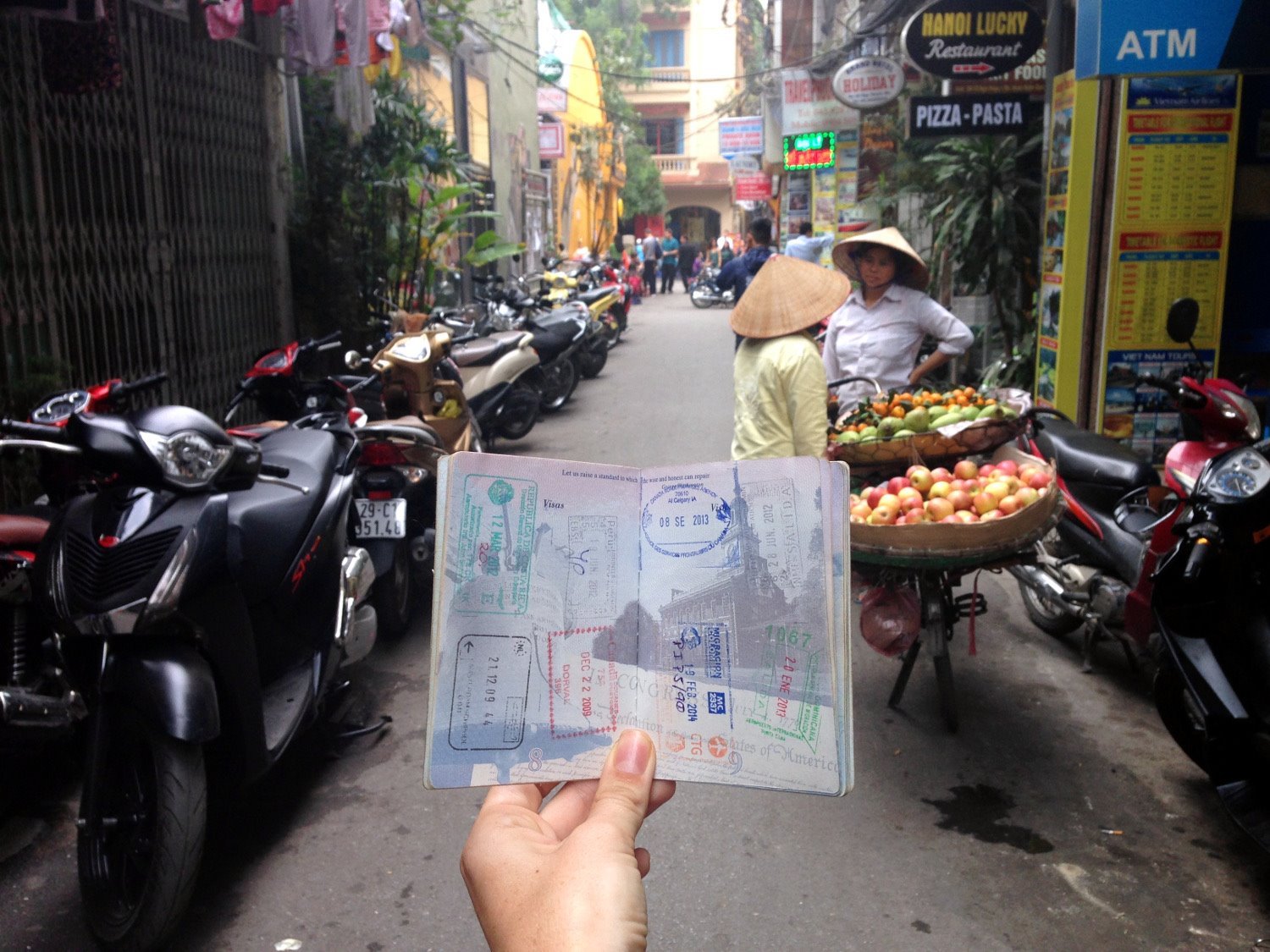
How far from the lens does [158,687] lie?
2.77 meters

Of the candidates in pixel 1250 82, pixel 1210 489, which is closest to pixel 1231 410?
pixel 1210 489

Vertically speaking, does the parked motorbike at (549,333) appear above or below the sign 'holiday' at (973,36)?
below

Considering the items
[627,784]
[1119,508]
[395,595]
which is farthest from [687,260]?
[627,784]

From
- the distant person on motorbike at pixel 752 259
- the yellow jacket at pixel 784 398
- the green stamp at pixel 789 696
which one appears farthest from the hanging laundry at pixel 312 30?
the green stamp at pixel 789 696

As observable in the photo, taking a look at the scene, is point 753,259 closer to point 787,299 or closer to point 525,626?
point 787,299

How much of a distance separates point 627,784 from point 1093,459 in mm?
3909

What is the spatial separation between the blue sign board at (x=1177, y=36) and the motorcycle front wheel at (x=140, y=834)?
4.73m

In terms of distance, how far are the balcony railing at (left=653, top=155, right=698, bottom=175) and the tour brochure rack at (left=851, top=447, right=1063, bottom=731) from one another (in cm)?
4755

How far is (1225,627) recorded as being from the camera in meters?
3.21

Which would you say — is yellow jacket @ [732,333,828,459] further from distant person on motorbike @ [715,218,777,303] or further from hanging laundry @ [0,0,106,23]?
distant person on motorbike @ [715,218,777,303]

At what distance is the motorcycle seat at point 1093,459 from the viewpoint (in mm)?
4523

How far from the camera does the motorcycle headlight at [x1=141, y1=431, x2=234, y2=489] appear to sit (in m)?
2.96

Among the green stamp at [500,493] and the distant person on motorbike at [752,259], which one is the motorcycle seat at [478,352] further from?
the green stamp at [500,493]

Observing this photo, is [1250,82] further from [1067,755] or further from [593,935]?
[593,935]
